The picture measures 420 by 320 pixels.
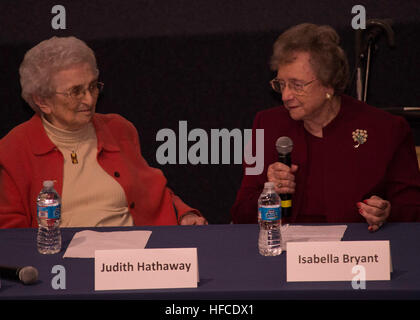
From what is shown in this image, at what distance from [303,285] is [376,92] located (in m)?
1.90

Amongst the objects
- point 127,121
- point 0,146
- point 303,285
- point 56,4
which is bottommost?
point 303,285

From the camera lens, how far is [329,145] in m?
2.86

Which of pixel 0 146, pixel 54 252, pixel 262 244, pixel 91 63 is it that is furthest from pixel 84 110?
pixel 262 244

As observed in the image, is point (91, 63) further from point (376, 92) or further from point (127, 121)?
point (376, 92)

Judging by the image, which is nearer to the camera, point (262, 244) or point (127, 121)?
point (262, 244)

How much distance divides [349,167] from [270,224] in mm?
803

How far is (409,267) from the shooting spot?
1923mm

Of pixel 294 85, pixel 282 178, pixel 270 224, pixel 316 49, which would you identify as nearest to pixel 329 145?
pixel 294 85

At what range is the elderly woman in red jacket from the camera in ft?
9.12

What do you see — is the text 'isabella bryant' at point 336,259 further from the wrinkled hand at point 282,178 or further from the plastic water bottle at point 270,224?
the wrinkled hand at point 282,178

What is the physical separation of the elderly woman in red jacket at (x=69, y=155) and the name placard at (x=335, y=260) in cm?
104

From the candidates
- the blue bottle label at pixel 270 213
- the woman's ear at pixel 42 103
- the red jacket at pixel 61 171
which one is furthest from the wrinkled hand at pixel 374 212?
the woman's ear at pixel 42 103

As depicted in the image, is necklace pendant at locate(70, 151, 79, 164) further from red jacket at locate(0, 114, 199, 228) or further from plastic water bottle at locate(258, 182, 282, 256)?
plastic water bottle at locate(258, 182, 282, 256)

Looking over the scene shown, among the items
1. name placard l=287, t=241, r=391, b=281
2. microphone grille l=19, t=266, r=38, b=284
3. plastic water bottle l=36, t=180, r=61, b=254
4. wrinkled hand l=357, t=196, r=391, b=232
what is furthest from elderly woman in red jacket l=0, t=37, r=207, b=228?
name placard l=287, t=241, r=391, b=281
